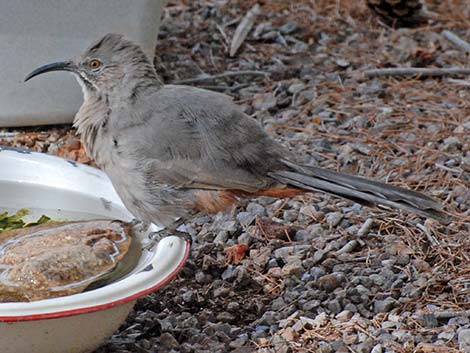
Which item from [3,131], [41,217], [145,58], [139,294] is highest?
[145,58]

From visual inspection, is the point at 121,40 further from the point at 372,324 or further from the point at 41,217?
the point at 372,324

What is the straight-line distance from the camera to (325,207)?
478cm

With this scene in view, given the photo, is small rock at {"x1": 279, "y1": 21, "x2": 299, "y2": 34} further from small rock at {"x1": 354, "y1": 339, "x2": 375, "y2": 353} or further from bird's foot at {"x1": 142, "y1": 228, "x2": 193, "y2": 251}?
small rock at {"x1": 354, "y1": 339, "x2": 375, "y2": 353}

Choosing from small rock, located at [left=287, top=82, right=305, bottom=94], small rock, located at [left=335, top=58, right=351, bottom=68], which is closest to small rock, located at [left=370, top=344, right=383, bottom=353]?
small rock, located at [left=287, top=82, right=305, bottom=94]

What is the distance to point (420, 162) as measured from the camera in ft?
16.8

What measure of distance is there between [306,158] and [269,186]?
1.30 meters

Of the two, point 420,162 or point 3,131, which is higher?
point 420,162

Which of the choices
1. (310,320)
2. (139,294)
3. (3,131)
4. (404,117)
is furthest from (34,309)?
(404,117)

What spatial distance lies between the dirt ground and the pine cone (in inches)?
4.0

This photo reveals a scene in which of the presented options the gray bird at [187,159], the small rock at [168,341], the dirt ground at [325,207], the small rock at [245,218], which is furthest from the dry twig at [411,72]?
the small rock at [168,341]

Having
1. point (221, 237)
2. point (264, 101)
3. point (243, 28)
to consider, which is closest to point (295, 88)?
point (264, 101)

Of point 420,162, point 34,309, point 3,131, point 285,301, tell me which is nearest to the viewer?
point 34,309

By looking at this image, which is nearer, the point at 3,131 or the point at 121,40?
the point at 121,40

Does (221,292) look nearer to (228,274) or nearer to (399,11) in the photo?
(228,274)
